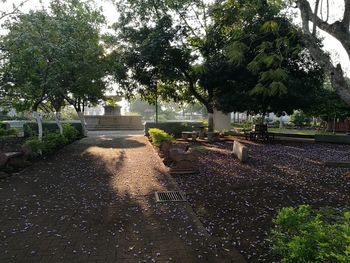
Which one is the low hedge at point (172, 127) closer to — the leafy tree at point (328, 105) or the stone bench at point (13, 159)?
the leafy tree at point (328, 105)

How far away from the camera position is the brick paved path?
13.0 feet

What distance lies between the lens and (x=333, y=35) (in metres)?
6.02

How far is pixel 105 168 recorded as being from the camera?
9.61 metres

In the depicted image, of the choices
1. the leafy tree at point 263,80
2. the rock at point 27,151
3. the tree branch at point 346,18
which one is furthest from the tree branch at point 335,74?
the rock at point 27,151

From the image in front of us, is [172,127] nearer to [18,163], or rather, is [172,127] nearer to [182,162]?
[182,162]

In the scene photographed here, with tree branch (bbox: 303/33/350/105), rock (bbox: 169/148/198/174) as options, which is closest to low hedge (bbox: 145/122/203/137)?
rock (bbox: 169/148/198/174)

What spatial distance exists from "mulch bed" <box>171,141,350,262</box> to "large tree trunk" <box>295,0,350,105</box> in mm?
2310

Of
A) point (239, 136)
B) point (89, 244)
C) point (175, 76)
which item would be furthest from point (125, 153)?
point (239, 136)

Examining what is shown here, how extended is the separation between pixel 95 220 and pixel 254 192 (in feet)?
11.7

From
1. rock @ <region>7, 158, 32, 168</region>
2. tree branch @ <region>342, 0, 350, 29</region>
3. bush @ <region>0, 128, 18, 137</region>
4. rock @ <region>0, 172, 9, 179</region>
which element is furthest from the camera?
bush @ <region>0, 128, 18, 137</region>

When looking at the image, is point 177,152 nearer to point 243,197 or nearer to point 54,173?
point 243,197

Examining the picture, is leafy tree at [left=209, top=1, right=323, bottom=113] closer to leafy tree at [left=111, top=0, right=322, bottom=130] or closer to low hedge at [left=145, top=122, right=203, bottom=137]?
leafy tree at [left=111, top=0, right=322, bottom=130]

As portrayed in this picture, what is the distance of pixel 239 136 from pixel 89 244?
17.4 meters

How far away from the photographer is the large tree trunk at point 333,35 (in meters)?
5.64
